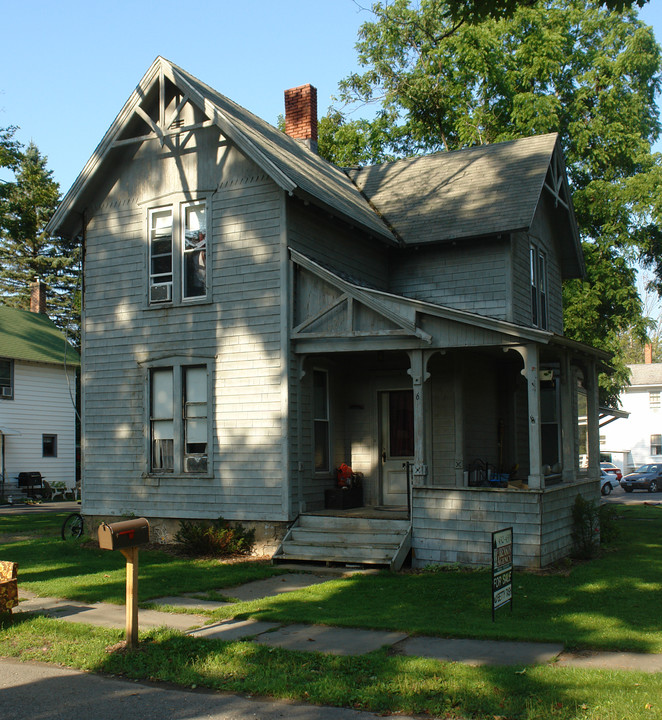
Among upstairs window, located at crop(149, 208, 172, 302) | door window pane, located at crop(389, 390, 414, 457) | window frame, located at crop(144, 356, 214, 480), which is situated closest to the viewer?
window frame, located at crop(144, 356, 214, 480)

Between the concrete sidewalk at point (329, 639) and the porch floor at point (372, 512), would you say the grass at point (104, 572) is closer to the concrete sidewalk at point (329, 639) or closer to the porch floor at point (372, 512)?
the concrete sidewalk at point (329, 639)

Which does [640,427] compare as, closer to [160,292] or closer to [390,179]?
[390,179]

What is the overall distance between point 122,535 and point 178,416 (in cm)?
772

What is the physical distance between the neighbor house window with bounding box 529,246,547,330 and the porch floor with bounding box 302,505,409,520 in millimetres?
5632

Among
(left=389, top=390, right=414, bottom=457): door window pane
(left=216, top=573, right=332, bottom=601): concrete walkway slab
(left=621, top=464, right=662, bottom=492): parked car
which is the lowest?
(left=621, top=464, right=662, bottom=492): parked car

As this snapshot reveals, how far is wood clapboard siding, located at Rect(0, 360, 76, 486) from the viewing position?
3359 centimetres

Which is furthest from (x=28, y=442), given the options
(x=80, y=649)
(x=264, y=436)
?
(x=80, y=649)

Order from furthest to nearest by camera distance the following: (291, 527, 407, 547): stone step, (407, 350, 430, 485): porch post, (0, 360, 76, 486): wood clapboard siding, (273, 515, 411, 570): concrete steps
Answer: (0, 360, 76, 486): wood clapboard siding, (407, 350, 430, 485): porch post, (291, 527, 407, 547): stone step, (273, 515, 411, 570): concrete steps

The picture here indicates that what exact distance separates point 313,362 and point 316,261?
1899mm

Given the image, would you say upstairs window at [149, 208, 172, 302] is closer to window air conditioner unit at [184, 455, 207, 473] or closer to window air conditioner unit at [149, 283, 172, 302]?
window air conditioner unit at [149, 283, 172, 302]

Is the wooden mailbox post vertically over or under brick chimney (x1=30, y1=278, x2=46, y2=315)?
under

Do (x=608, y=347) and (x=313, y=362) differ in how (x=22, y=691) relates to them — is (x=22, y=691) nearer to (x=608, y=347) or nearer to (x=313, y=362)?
(x=313, y=362)

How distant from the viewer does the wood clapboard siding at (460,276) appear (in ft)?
54.2

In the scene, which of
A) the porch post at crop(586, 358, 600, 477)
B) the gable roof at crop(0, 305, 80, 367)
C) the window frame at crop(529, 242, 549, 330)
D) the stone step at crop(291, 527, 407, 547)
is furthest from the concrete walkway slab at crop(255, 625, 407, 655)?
the gable roof at crop(0, 305, 80, 367)
